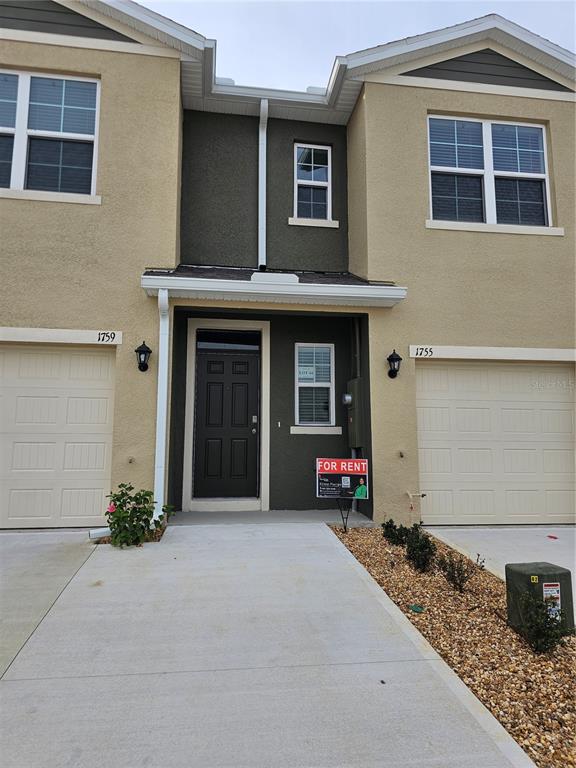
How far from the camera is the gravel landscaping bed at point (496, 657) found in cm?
220

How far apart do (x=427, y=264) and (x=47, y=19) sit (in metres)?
5.95

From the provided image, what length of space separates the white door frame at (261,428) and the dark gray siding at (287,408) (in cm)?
7

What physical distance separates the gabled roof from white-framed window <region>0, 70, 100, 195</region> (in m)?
1.09

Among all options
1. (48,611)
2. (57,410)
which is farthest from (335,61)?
(48,611)

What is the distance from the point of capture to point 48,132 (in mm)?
5910

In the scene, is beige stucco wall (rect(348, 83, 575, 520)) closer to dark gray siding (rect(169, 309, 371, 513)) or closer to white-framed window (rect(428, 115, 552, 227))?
white-framed window (rect(428, 115, 552, 227))

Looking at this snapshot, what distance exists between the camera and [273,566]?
14.2 ft

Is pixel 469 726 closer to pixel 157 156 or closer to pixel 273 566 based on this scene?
pixel 273 566

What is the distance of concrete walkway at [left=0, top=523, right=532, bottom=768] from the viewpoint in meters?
2.04

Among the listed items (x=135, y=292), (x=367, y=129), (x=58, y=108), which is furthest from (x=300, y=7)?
(x=135, y=292)

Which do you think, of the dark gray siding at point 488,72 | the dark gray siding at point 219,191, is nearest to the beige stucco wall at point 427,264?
the dark gray siding at point 488,72

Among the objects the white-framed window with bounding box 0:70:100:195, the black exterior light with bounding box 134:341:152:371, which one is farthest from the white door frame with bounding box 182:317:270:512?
the white-framed window with bounding box 0:70:100:195

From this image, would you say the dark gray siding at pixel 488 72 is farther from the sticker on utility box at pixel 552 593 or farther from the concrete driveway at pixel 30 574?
the concrete driveway at pixel 30 574

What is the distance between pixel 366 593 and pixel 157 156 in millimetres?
5748
